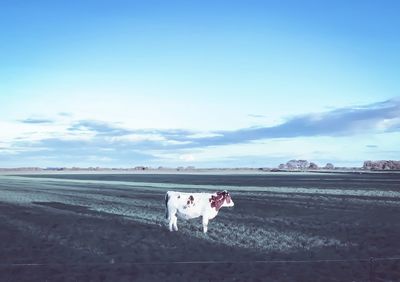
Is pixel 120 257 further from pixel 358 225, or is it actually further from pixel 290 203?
pixel 290 203

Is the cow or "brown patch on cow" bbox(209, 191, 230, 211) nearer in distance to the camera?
the cow

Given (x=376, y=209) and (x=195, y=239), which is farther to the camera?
(x=376, y=209)

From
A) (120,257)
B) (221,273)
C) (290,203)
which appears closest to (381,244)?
(221,273)

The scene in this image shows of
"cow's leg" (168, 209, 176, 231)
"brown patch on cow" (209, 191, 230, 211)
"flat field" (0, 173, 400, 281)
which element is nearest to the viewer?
"flat field" (0, 173, 400, 281)

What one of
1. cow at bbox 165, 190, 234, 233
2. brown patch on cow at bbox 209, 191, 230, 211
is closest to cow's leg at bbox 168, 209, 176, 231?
cow at bbox 165, 190, 234, 233

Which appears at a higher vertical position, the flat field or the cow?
the cow

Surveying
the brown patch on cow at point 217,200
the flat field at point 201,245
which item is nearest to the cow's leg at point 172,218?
the flat field at point 201,245

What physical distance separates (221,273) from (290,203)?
797 inches

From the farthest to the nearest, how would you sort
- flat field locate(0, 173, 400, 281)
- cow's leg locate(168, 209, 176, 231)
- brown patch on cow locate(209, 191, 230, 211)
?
brown patch on cow locate(209, 191, 230, 211)
cow's leg locate(168, 209, 176, 231)
flat field locate(0, 173, 400, 281)

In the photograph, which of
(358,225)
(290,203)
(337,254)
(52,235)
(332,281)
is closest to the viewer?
(332,281)

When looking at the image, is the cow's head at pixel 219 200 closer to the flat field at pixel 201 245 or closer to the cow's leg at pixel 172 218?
the flat field at pixel 201 245

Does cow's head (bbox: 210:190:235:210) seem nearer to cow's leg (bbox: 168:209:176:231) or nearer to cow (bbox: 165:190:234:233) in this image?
cow (bbox: 165:190:234:233)

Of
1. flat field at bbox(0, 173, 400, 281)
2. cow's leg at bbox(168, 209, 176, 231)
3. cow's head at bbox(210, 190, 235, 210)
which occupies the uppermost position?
cow's head at bbox(210, 190, 235, 210)

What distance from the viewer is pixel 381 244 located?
54.5 ft
